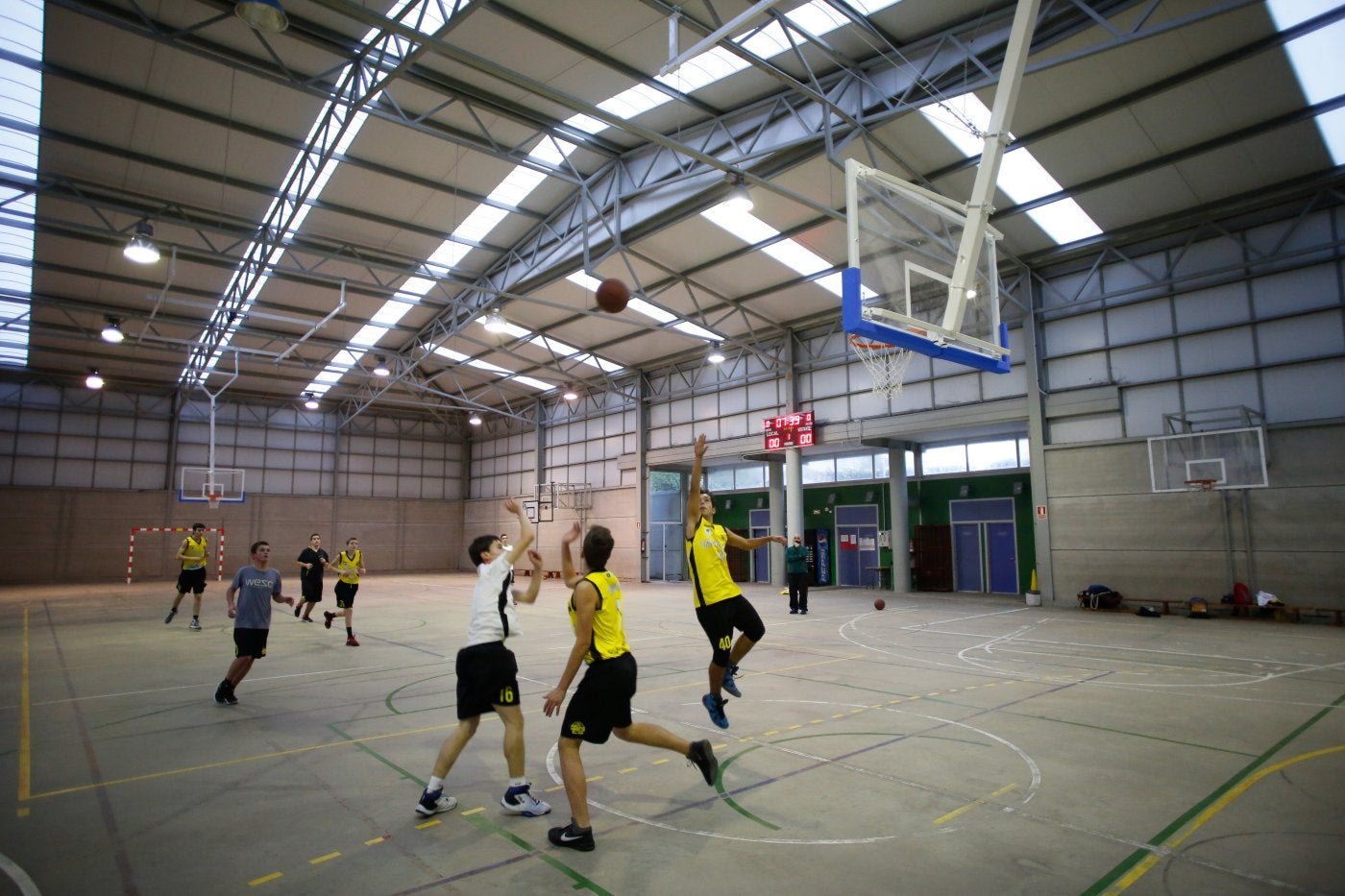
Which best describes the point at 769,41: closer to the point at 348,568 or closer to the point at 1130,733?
the point at 1130,733

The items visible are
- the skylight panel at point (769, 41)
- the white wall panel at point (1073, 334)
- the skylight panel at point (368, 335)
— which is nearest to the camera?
the skylight panel at point (769, 41)

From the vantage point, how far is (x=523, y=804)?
4668mm

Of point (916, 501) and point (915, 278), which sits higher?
point (915, 278)

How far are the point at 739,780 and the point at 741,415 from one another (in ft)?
75.8

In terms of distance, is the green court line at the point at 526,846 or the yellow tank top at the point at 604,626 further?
the yellow tank top at the point at 604,626

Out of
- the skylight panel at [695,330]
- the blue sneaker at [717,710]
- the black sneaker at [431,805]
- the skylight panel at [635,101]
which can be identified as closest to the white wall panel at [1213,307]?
the skylight panel at [695,330]

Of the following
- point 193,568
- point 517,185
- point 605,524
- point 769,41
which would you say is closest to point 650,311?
point 517,185

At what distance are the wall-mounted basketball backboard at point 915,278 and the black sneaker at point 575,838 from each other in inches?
269

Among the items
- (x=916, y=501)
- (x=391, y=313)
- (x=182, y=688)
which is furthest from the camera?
(x=916, y=501)

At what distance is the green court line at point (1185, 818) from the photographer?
12.3ft

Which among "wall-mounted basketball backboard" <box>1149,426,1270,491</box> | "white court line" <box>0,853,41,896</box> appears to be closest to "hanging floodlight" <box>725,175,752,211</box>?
"wall-mounted basketball backboard" <box>1149,426,1270,491</box>

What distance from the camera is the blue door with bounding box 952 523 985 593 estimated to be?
25422 millimetres

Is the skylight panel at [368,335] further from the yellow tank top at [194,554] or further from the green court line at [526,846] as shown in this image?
the green court line at [526,846]

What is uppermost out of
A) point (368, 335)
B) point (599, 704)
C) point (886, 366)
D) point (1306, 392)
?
point (368, 335)
